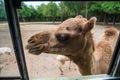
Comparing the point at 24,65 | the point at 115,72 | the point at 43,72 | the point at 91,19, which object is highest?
the point at 91,19

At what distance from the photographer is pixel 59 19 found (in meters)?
1.39

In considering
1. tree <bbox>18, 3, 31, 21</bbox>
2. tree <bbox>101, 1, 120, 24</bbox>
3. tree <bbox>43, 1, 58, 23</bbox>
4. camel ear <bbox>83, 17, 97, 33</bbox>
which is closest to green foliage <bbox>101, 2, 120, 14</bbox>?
tree <bbox>101, 1, 120, 24</bbox>

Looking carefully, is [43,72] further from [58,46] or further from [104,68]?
[104,68]

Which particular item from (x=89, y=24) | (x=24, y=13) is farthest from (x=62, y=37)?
(x=24, y=13)

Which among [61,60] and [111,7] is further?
[61,60]

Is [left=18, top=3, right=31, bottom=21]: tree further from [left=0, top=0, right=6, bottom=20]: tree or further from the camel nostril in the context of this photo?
the camel nostril

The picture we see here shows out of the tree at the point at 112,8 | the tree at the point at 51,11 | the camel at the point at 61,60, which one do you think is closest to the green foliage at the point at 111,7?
the tree at the point at 112,8

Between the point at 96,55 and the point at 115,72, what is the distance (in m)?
0.52

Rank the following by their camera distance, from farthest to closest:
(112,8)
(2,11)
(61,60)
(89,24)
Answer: (61,60) < (89,24) < (112,8) < (2,11)

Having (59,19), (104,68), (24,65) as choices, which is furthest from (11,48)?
(104,68)

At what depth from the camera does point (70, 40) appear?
1650 mm

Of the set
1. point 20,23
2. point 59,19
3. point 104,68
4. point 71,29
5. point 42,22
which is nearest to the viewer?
point 20,23

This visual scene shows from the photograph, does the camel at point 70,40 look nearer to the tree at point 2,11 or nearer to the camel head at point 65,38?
the camel head at point 65,38

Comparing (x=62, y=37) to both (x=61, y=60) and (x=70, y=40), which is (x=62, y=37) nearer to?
(x=70, y=40)
